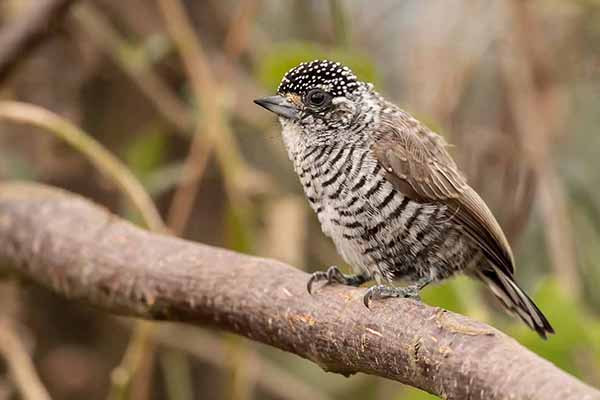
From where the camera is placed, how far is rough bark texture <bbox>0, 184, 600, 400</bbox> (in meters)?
1.77

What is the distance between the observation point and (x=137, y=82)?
4039mm

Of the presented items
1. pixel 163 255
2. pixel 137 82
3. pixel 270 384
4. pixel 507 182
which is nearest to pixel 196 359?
pixel 270 384

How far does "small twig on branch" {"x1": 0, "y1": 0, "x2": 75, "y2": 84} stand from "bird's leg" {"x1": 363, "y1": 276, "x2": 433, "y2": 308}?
1.29m

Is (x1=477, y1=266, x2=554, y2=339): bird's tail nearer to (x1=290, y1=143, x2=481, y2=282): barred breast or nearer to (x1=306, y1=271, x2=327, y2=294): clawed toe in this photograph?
(x1=290, y1=143, x2=481, y2=282): barred breast

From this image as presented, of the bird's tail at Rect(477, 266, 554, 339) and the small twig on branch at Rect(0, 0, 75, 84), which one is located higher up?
the small twig on branch at Rect(0, 0, 75, 84)

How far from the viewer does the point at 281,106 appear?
273 centimetres

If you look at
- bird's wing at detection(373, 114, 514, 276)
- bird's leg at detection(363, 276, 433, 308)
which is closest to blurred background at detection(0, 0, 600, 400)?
bird's wing at detection(373, 114, 514, 276)

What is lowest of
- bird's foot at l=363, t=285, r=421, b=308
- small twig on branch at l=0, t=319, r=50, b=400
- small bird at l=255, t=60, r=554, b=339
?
small twig on branch at l=0, t=319, r=50, b=400

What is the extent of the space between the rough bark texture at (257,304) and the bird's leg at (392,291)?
1.1 inches

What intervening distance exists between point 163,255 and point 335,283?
42 centimetres

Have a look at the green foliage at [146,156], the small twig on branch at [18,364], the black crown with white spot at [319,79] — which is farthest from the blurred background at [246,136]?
the black crown with white spot at [319,79]

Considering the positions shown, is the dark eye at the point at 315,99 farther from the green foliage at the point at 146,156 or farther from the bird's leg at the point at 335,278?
the green foliage at the point at 146,156

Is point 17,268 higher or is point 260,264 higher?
point 260,264

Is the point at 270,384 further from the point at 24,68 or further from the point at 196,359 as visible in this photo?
the point at 24,68
